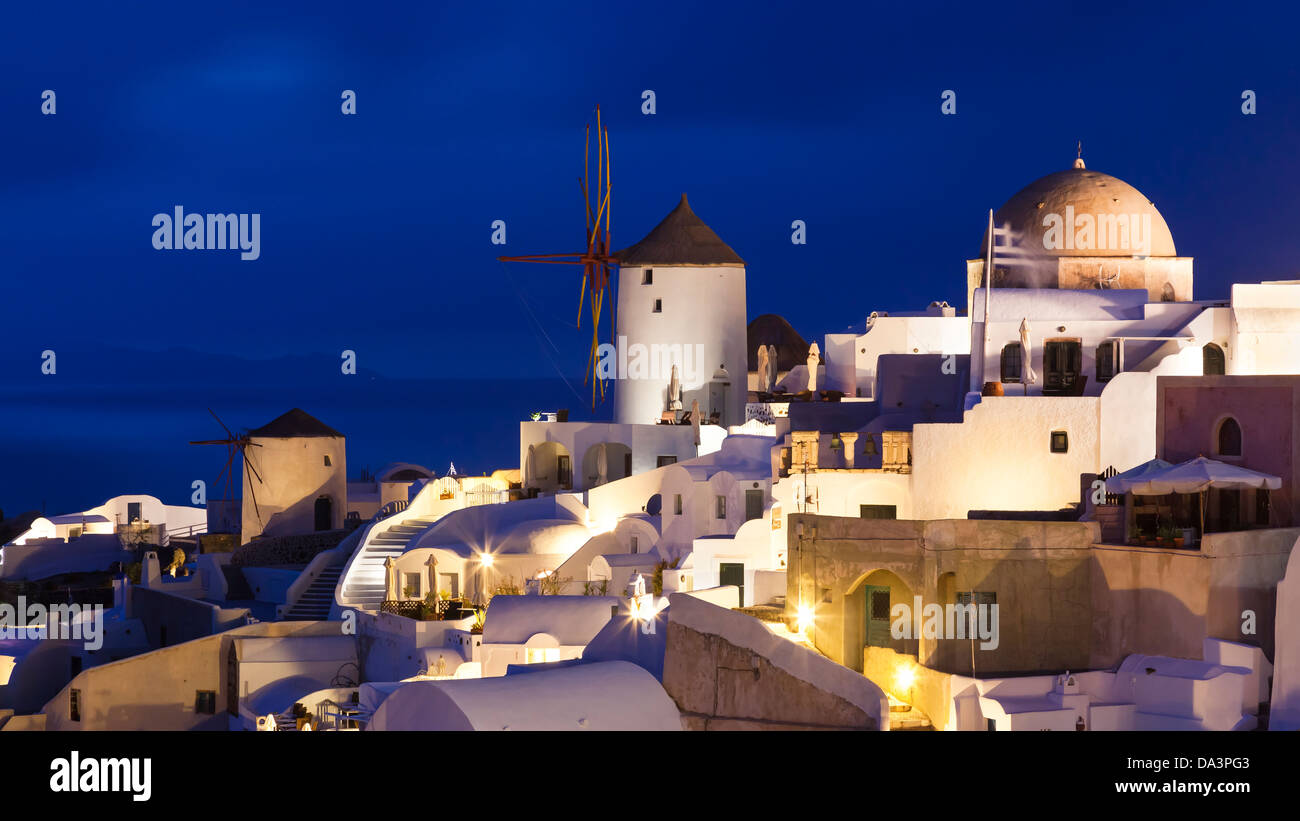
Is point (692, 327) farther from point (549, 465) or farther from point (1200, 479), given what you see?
point (1200, 479)

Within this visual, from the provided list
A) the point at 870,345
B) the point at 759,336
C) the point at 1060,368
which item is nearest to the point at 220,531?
the point at 759,336

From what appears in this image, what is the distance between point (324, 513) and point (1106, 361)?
2199cm

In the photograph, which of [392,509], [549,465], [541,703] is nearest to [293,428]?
[392,509]

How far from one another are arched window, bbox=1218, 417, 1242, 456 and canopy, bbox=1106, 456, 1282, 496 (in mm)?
899

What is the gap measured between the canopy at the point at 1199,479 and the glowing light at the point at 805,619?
4387mm

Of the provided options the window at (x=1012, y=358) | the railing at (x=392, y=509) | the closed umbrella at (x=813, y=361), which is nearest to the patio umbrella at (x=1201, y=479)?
the window at (x=1012, y=358)

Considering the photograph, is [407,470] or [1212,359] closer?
[1212,359]

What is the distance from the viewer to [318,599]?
3531cm

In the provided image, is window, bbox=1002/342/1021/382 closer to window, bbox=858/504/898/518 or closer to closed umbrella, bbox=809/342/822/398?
window, bbox=858/504/898/518

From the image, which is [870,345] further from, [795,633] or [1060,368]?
[795,633]

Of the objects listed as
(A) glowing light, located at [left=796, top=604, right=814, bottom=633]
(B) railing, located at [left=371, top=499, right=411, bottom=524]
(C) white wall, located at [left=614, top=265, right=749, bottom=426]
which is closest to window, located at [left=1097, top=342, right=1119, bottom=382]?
(A) glowing light, located at [left=796, top=604, right=814, bottom=633]

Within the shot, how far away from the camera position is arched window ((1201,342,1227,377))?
2888cm

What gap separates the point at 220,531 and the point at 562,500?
17971 millimetres

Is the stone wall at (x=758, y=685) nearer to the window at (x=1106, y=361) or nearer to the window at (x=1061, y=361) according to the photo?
the window at (x=1061, y=361)
